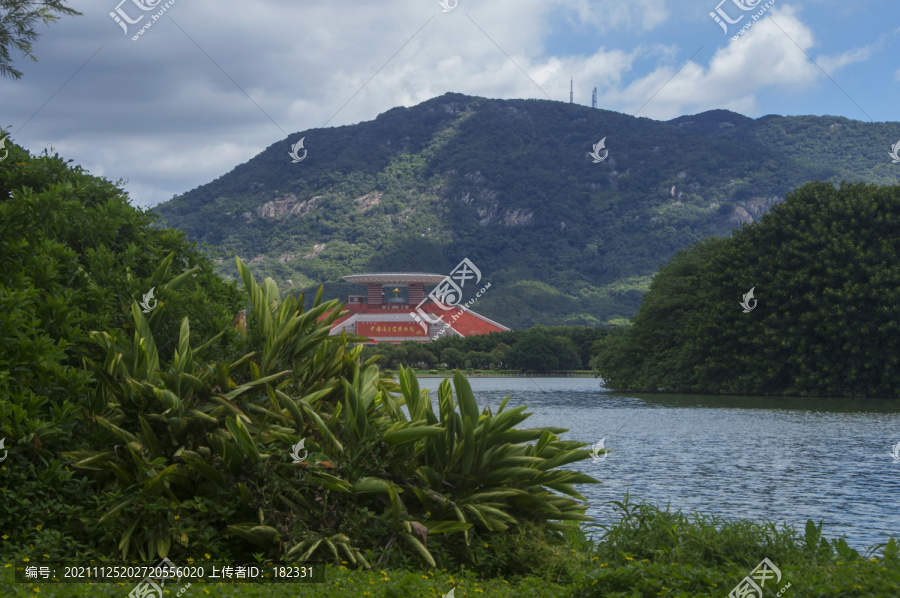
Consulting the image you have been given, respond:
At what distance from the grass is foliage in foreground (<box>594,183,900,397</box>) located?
101ft

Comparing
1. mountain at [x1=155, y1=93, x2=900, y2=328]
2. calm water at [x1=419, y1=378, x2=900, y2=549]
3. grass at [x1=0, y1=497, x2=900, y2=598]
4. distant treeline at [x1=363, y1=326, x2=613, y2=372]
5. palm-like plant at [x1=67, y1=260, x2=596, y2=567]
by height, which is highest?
mountain at [x1=155, y1=93, x2=900, y2=328]

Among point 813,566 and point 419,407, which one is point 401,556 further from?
point 813,566

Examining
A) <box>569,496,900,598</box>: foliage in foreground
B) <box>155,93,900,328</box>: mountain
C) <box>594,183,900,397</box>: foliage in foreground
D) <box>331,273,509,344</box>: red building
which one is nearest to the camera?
<box>569,496,900,598</box>: foliage in foreground

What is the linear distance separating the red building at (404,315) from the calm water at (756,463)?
2726 inches

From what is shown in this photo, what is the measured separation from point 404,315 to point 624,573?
99.3m

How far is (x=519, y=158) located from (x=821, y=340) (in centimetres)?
13420

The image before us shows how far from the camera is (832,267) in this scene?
112 feet

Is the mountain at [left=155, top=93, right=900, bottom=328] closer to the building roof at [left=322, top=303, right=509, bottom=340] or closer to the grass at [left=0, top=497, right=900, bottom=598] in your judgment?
the building roof at [left=322, top=303, right=509, bottom=340]

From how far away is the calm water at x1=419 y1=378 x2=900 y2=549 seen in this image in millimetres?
11023

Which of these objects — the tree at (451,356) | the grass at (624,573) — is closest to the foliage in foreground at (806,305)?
the grass at (624,573)

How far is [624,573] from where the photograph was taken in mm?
4914

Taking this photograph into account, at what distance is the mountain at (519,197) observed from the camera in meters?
130

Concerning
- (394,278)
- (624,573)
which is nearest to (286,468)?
(624,573)

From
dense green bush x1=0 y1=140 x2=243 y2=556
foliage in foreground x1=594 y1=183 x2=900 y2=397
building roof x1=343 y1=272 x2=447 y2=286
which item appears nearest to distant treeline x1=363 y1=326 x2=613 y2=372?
building roof x1=343 y1=272 x2=447 y2=286
